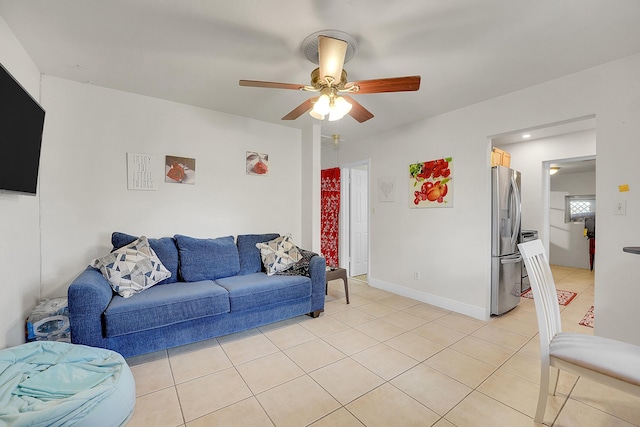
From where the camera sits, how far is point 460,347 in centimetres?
236

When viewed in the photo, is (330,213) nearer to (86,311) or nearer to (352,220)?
(352,220)

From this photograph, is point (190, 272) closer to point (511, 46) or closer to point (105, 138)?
point (105, 138)

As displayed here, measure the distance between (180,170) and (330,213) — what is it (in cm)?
273

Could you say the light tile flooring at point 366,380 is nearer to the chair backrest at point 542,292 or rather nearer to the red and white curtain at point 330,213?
the chair backrest at point 542,292

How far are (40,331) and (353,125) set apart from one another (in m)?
3.85

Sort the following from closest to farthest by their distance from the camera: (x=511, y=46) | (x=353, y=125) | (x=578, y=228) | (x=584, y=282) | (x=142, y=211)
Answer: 1. (x=511, y=46)
2. (x=142, y=211)
3. (x=353, y=125)
4. (x=584, y=282)
5. (x=578, y=228)

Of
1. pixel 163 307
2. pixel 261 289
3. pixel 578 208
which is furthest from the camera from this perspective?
pixel 578 208

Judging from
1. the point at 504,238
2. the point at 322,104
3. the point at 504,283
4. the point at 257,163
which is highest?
the point at 322,104

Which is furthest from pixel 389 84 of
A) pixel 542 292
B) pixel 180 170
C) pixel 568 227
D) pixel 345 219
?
pixel 568 227

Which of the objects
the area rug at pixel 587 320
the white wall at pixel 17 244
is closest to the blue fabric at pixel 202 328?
the white wall at pixel 17 244

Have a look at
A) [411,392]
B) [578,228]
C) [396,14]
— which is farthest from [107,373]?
[578,228]

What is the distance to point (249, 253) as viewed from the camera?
318 cm

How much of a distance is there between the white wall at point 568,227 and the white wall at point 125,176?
20.8 ft

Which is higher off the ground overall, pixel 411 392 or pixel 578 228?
pixel 578 228
